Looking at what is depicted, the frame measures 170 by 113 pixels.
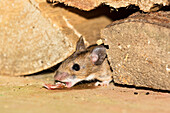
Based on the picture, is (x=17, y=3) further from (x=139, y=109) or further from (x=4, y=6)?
(x=139, y=109)

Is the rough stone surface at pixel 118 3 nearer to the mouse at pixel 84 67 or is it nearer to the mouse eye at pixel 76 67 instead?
the mouse at pixel 84 67

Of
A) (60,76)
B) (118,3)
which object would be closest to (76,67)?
(60,76)

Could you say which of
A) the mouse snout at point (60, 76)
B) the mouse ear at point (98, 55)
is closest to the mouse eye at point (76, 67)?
the mouse snout at point (60, 76)

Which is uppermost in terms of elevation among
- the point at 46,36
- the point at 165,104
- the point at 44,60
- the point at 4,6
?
the point at 4,6

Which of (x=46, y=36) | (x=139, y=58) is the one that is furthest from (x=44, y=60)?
(x=139, y=58)

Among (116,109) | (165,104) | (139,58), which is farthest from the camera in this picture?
(139,58)

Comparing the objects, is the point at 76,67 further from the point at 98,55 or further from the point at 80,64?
the point at 98,55

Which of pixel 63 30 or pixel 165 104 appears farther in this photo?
pixel 63 30

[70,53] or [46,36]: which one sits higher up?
[46,36]
